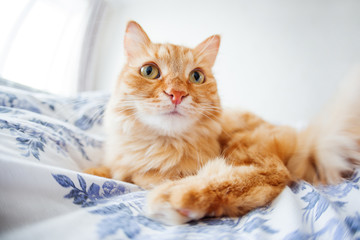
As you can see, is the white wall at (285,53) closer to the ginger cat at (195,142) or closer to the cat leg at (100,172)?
the ginger cat at (195,142)

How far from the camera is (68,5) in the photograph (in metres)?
1.03

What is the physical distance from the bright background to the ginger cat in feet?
0.75

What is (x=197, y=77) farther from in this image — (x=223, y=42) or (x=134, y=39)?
(x=223, y=42)

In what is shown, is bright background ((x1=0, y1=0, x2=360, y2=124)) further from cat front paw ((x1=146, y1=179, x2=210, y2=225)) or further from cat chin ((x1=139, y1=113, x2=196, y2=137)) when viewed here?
cat front paw ((x1=146, y1=179, x2=210, y2=225))

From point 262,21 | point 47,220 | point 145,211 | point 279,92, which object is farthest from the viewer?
point 279,92

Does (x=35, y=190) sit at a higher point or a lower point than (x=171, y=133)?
lower

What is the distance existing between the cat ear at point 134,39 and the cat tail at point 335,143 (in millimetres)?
857

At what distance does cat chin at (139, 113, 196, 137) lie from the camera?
799 millimetres

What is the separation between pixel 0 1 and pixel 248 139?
127cm

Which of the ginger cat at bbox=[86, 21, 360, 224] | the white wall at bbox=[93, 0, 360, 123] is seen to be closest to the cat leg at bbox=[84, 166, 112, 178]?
the ginger cat at bbox=[86, 21, 360, 224]

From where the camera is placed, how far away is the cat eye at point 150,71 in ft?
2.92

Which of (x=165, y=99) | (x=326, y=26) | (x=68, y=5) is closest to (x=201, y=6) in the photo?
(x=68, y=5)

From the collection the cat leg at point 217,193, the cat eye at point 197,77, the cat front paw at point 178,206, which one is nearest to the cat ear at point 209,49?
the cat eye at point 197,77

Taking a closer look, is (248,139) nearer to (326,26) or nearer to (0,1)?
(0,1)
